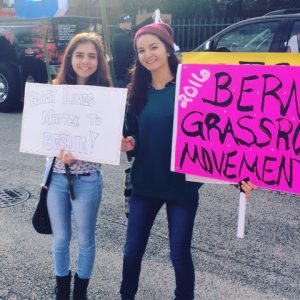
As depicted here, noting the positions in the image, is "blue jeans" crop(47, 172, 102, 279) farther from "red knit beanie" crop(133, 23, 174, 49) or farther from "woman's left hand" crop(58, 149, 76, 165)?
"red knit beanie" crop(133, 23, 174, 49)

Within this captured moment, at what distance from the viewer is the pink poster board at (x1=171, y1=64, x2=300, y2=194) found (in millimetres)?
2211

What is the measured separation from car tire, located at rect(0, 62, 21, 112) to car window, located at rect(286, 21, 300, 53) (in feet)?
17.3

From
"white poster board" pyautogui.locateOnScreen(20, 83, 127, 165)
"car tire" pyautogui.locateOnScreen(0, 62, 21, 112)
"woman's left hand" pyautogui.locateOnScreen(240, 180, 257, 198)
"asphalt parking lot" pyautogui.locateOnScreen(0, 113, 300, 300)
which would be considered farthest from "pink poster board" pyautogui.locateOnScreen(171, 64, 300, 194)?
"car tire" pyautogui.locateOnScreen(0, 62, 21, 112)

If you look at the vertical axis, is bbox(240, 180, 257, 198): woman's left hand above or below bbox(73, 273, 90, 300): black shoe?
above

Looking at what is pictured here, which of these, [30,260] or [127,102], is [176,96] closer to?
[127,102]

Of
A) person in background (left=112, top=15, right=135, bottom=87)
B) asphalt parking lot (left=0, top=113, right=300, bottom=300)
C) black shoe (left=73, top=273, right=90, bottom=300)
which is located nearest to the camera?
black shoe (left=73, top=273, right=90, bottom=300)

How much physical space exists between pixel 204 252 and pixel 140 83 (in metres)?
1.64

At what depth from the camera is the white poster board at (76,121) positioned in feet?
8.07

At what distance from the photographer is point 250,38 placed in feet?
21.7

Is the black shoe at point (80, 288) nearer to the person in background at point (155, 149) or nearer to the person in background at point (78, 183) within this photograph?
the person in background at point (78, 183)

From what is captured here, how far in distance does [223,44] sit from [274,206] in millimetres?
3316

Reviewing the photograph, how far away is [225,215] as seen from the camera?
13.8 ft

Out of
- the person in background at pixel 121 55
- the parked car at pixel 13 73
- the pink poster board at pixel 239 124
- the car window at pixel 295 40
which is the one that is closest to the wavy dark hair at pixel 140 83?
the pink poster board at pixel 239 124

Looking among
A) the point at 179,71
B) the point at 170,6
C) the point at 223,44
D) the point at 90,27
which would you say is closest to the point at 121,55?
the point at 90,27
